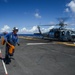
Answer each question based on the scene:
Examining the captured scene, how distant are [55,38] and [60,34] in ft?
5.84

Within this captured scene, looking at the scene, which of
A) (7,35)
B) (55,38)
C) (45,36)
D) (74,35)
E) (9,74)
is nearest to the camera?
(9,74)

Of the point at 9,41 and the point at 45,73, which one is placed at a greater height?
the point at 9,41

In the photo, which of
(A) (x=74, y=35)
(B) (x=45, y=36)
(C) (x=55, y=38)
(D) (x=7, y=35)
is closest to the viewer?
(D) (x=7, y=35)

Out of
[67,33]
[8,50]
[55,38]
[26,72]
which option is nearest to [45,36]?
[55,38]

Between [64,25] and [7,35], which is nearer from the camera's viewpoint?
[7,35]

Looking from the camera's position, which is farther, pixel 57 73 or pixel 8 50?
pixel 8 50

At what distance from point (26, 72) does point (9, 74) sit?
783 mm

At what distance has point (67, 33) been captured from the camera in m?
35.7

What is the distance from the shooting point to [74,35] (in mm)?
35000

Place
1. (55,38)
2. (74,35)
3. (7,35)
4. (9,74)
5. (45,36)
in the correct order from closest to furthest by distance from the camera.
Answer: (9,74), (7,35), (74,35), (55,38), (45,36)

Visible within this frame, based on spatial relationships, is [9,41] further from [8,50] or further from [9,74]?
[9,74]

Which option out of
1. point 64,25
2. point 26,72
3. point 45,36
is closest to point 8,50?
point 26,72

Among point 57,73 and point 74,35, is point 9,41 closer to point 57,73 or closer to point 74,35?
point 57,73

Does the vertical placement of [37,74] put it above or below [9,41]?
below
